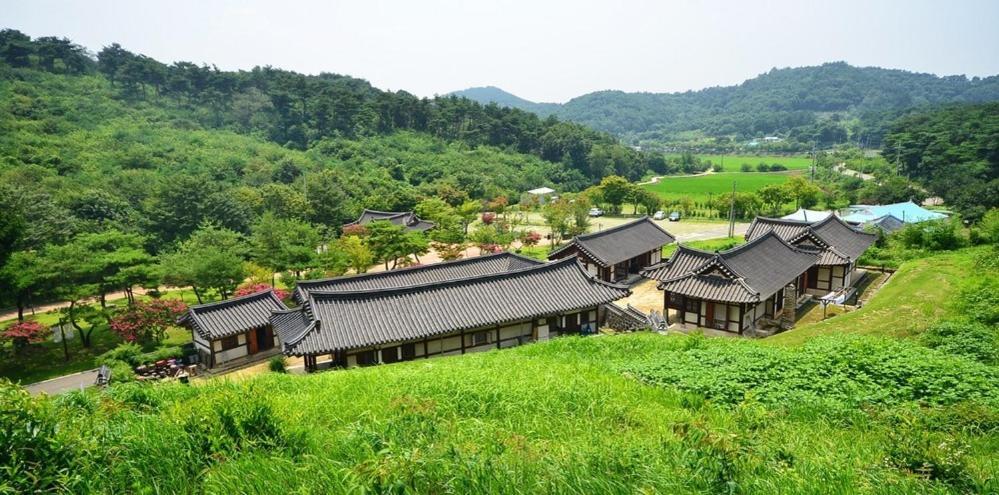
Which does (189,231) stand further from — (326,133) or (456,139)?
(456,139)

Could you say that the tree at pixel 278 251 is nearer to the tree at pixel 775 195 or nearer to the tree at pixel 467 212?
the tree at pixel 467 212

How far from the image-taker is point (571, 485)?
532cm

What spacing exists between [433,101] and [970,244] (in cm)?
9778

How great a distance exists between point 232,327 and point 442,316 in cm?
1087

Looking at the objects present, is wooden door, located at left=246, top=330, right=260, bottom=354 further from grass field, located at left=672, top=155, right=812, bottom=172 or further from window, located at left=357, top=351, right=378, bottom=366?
grass field, located at left=672, top=155, right=812, bottom=172

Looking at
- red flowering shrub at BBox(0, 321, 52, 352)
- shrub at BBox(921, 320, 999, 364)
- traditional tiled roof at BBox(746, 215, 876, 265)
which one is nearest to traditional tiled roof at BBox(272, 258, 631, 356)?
red flowering shrub at BBox(0, 321, 52, 352)

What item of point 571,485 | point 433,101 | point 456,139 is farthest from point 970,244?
point 433,101

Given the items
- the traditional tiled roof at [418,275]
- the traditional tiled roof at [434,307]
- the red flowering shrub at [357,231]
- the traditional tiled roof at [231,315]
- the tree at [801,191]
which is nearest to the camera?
the traditional tiled roof at [434,307]

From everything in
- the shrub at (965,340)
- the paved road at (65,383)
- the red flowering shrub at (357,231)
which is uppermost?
the red flowering shrub at (357,231)

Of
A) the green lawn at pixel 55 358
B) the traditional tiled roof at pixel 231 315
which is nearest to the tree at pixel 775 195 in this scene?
the traditional tiled roof at pixel 231 315

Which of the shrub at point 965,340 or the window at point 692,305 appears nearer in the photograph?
the shrub at point 965,340

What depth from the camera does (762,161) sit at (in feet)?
478

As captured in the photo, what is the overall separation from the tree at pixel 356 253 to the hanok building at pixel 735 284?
65.3ft

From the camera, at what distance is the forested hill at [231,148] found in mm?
48844
